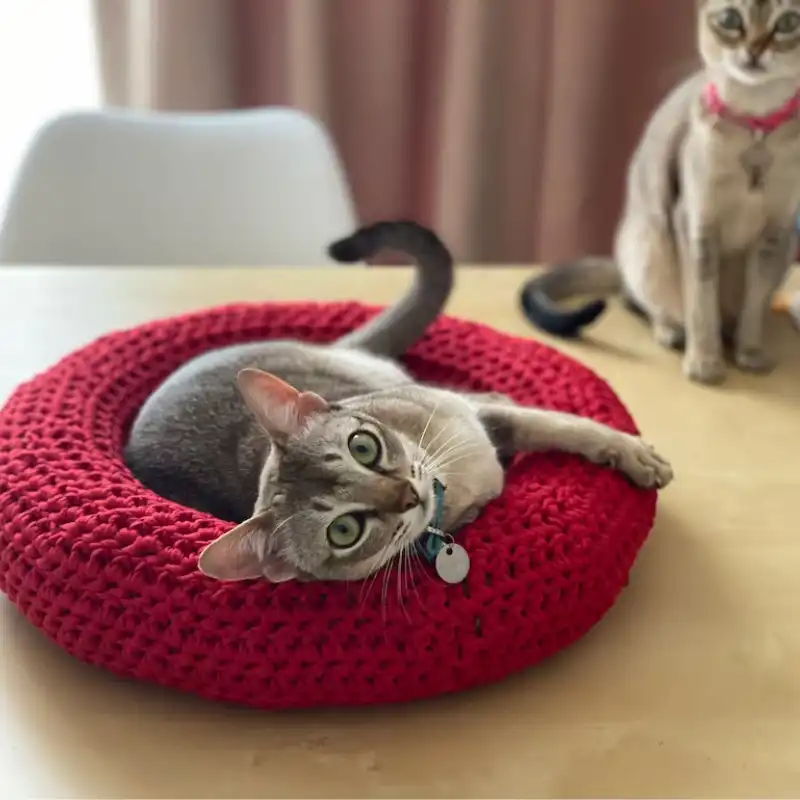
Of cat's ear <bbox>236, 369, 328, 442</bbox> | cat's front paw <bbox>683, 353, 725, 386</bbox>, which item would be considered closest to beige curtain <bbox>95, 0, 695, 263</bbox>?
cat's front paw <bbox>683, 353, 725, 386</bbox>

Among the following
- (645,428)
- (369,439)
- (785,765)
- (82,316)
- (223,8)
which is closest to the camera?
(785,765)

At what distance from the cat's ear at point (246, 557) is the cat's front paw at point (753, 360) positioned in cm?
71

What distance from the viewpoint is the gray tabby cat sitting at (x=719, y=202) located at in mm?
1152

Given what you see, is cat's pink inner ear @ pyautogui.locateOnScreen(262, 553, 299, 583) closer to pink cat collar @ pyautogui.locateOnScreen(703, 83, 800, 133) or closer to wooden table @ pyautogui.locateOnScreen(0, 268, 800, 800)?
wooden table @ pyautogui.locateOnScreen(0, 268, 800, 800)

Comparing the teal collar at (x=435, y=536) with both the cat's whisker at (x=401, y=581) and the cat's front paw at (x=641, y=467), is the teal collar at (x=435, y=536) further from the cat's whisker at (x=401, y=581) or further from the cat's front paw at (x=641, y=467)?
the cat's front paw at (x=641, y=467)

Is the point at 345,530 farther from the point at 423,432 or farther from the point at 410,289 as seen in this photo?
the point at 410,289

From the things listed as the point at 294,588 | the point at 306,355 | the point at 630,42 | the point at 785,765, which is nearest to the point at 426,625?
the point at 294,588

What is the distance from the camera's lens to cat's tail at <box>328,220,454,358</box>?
1.11 meters

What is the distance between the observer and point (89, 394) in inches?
39.7

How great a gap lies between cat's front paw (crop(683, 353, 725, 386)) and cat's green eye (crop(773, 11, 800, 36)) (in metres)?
0.36

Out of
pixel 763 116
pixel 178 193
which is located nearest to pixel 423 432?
pixel 763 116

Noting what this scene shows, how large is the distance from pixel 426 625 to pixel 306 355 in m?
0.37

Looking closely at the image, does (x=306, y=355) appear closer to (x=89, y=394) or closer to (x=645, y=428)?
(x=89, y=394)

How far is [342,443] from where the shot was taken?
0.82m
